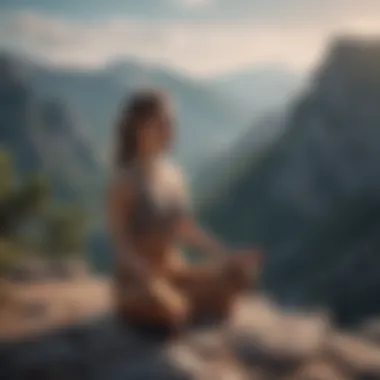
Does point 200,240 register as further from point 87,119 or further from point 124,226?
point 87,119

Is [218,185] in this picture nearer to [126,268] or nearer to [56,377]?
[126,268]

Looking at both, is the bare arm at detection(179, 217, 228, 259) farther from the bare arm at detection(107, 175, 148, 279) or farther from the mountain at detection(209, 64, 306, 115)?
the mountain at detection(209, 64, 306, 115)

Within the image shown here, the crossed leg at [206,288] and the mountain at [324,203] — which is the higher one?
the mountain at [324,203]

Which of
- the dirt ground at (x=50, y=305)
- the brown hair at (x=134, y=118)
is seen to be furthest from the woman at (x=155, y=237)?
the dirt ground at (x=50, y=305)

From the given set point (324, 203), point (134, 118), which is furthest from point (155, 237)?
point (324, 203)

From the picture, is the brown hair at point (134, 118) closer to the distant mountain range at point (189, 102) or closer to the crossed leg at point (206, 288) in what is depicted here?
the distant mountain range at point (189, 102)

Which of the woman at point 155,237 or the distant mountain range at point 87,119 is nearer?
the woman at point 155,237
